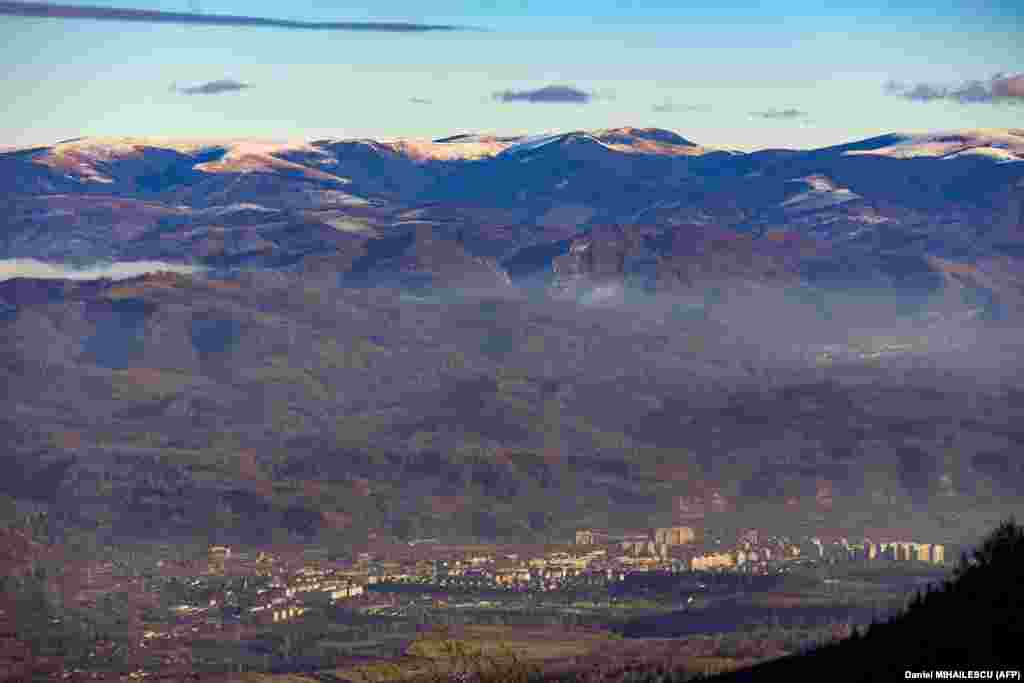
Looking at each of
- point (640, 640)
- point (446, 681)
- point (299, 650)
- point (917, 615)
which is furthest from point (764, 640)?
point (917, 615)

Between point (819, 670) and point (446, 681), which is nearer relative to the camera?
point (819, 670)

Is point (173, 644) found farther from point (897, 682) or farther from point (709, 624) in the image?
point (897, 682)

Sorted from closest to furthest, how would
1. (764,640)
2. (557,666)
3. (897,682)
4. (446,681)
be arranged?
(897,682), (446,681), (557,666), (764,640)

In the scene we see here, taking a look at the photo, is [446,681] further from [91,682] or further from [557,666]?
[91,682]

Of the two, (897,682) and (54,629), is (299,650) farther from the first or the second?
(897,682)

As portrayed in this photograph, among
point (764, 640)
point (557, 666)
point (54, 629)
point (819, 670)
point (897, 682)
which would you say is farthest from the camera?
point (54, 629)

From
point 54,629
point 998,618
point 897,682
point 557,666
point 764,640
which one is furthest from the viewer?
point 54,629

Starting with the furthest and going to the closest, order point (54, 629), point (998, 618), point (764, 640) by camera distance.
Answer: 1. point (54, 629)
2. point (764, 640)
3. point (998, 618)

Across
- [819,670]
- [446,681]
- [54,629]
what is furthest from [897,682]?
[54,629]

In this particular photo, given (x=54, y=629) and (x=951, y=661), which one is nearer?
(x=951, y=661)
